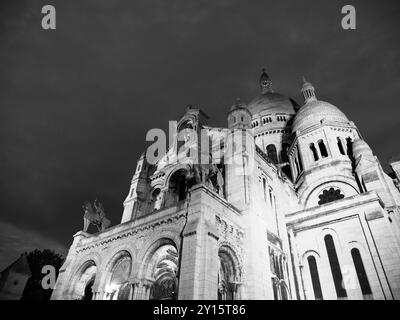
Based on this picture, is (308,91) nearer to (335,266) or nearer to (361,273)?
(335,266)

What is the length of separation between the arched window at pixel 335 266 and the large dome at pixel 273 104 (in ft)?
104

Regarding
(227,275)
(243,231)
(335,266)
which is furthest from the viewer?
(335,266)

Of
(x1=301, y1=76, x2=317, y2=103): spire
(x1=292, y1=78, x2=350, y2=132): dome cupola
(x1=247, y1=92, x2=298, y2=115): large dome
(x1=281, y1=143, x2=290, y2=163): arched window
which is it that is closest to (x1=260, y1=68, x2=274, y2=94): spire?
(x1=247, y1=92, x2=298, y2=115): large dome

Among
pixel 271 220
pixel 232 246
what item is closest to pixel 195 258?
pixel 232 246

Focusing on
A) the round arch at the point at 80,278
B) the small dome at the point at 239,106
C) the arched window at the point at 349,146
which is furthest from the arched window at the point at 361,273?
the round arch at the point at 80,278

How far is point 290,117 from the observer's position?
48.1 m

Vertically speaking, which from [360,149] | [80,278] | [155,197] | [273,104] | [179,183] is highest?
[273,104]

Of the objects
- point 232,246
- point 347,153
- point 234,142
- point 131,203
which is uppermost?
point 347,153

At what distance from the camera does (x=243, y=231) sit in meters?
17.7

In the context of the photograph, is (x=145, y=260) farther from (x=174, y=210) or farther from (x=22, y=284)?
(x=22, y=284)

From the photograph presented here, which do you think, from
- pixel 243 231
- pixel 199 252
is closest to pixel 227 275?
pixel 243 231

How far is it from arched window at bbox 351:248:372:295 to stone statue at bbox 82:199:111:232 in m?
19.7

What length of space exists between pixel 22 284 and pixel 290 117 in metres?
44.9

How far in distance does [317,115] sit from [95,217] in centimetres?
2769
